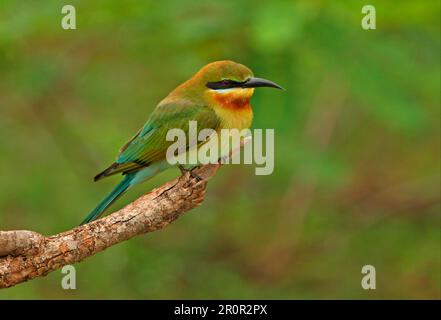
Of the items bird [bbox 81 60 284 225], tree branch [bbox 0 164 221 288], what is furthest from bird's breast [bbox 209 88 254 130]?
tree branch [bbox 0 164 221 288]

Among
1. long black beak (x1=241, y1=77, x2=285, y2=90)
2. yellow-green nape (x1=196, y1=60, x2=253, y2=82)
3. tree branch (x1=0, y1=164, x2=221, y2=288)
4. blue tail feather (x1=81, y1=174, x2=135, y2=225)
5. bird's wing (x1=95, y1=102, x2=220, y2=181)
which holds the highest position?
yellow-green nape (x1=196, y1=60, x2=253, y2=82)

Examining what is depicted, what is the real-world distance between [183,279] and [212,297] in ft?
1.32

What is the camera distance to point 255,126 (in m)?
5.57

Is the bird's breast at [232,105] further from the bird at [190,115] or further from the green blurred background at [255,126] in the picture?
the green blurred background at [255,126]

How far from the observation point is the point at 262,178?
8.33m

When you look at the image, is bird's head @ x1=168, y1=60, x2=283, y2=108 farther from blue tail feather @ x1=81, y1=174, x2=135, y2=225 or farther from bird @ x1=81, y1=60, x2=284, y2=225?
blue tail feather @ x1=81, y1=174, x2=135, y2=225

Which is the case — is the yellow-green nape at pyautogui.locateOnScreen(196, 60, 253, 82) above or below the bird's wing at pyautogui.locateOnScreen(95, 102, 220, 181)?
above

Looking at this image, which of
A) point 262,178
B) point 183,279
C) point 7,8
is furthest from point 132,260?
point 7,8

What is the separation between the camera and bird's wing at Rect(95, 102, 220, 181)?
4.82 m

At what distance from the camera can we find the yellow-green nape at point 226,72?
4859mm

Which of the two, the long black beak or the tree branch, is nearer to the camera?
the tree branch

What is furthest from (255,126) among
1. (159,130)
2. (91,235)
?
(91,235)

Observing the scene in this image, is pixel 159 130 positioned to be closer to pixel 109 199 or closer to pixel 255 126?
pixel 109 199

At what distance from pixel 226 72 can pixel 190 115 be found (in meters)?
0.33
